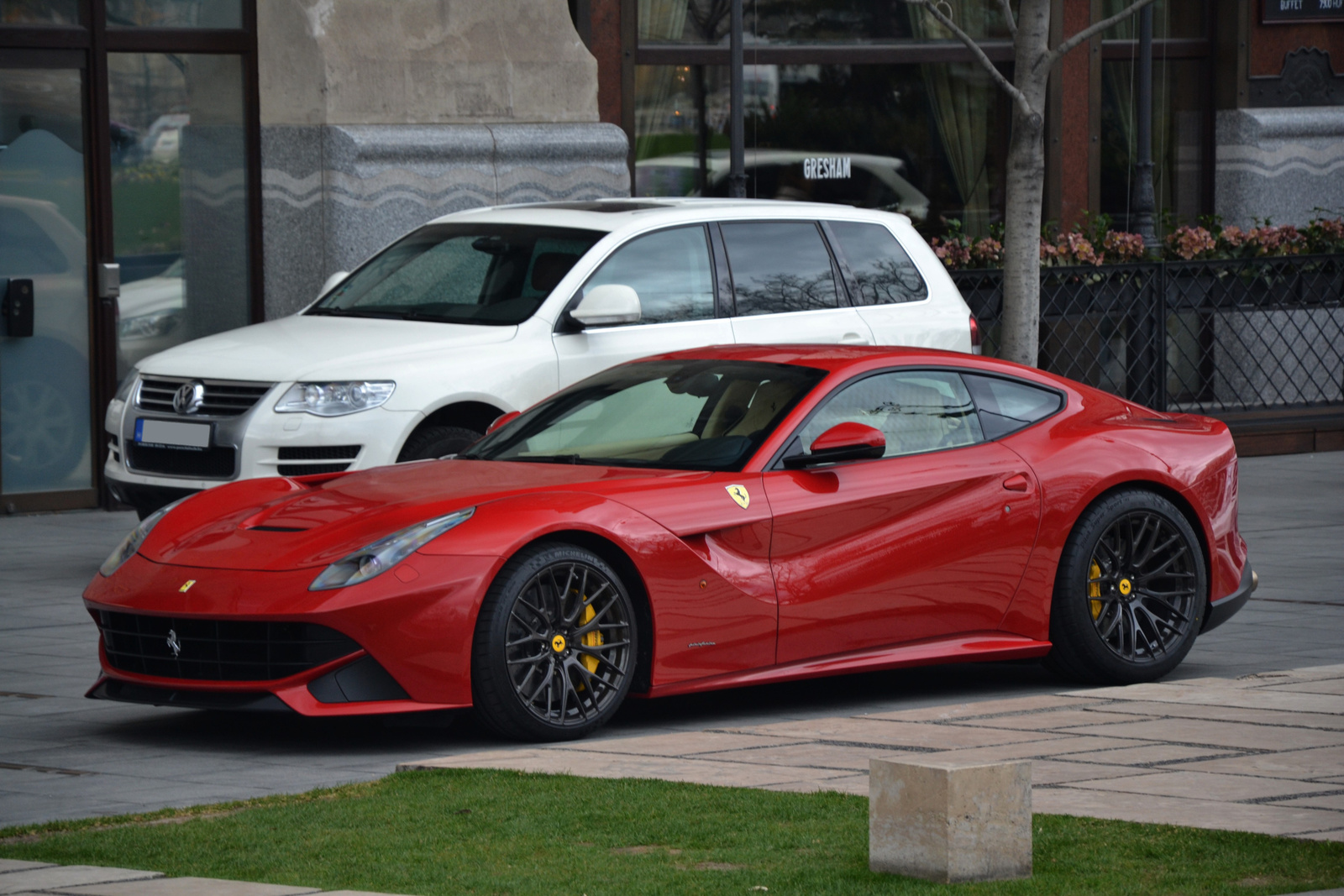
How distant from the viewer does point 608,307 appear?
10719mm

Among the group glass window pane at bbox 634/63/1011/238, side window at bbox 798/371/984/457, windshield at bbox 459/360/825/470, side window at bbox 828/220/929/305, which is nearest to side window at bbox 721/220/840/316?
side window at bbox 828/220/929/305

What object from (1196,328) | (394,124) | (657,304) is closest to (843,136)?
(1196,328)

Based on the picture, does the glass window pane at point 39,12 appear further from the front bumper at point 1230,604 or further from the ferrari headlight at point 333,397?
the front bumper at point 1230,604

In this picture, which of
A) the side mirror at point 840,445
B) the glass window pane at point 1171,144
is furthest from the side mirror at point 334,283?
the glass window pane at point 1171,144

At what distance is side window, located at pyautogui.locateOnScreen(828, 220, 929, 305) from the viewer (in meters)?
11.8

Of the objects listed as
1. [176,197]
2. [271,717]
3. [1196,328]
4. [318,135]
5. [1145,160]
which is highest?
[318,135]

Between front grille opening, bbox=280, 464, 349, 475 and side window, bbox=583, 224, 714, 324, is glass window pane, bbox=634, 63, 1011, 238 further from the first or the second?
front grille opening, bbox=280, 464, 349, 475

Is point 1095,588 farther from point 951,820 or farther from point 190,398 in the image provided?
point 190,398

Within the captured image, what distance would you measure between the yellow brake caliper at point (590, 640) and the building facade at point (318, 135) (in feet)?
25.1

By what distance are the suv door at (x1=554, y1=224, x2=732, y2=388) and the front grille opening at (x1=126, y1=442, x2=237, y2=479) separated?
1656mm

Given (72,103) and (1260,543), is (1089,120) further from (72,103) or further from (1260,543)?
(72,103)

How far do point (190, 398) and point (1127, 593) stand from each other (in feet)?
15.3

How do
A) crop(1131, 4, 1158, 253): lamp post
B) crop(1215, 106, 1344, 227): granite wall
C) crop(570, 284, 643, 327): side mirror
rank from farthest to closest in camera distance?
crop(1215, 106, 1344, 227): granite wall, crop(1131, 4, 1158, 253): lamp post, crop(570, 284, 643, 327): side mirror

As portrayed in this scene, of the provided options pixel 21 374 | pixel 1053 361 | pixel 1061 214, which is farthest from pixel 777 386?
pixel 1061 214
